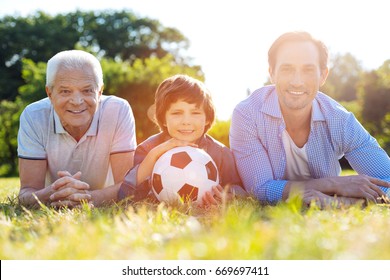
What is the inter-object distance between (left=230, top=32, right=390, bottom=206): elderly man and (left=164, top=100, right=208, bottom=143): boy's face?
452 millimetres

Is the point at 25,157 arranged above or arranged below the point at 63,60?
below

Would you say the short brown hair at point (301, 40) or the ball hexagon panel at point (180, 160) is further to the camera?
the short brown hair at point (301, 40)

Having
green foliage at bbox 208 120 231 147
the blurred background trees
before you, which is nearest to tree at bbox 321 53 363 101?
the blurred background trees

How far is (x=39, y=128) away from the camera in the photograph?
209 inches

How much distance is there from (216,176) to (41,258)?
8.66ft

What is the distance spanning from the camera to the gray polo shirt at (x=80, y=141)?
208 inches

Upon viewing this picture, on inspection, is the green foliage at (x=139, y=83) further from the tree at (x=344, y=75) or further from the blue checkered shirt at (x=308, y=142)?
the tree at (x=344, y=75)

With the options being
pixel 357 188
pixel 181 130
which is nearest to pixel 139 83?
pixel 181 130

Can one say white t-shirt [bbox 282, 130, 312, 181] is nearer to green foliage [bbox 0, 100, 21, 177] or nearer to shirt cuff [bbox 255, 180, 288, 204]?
shirt cuff [bbox 255, 180, 288, 204]

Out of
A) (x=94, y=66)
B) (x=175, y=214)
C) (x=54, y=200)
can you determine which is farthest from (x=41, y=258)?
(x=94, y=66)

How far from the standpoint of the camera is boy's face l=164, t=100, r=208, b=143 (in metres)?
4.96

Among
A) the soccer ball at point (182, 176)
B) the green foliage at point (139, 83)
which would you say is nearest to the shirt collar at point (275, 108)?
the soccer ball at point (182, 176)

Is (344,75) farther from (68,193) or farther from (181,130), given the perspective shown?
(68,193)
